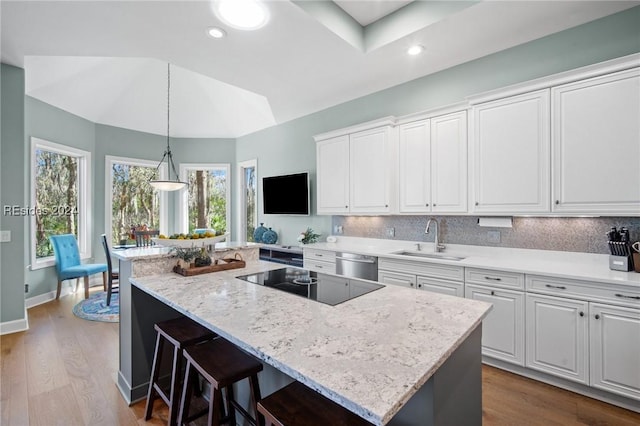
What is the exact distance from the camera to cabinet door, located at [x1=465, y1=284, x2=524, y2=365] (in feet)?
7.98

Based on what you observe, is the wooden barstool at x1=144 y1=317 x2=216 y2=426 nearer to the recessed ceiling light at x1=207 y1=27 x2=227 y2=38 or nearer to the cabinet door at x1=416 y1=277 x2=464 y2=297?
the cabinet door at x1=416 y1=277 x2=464 y2=297

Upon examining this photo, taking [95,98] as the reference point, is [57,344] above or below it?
below

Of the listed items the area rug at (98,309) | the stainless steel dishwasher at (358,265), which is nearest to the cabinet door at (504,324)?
the stainless steel dishwasher at (358,265)

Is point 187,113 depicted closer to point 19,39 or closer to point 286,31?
point 19,39

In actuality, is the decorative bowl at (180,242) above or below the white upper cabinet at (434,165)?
below

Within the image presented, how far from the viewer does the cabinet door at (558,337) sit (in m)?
2.17

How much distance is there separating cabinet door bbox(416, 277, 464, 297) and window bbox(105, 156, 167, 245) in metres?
5.23

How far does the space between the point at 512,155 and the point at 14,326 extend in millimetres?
5455

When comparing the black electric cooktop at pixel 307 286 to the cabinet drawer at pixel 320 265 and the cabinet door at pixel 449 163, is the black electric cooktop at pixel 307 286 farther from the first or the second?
the cabinet door at pixel 449 163

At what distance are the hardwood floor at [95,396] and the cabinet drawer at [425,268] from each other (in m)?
0.82

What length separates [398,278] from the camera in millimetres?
3100

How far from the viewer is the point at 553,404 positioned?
2.14 meters

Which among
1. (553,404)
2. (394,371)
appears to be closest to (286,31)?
(394,371)

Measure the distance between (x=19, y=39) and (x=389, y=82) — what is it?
3.70m
